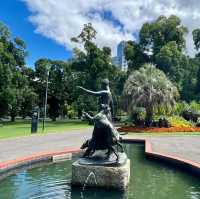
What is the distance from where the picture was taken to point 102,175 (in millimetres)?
9047

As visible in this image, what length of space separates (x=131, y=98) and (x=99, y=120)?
1990cm

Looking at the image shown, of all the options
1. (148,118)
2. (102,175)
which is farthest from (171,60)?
(102,175)

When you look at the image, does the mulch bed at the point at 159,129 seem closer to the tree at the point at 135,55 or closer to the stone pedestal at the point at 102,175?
the stone pedestal at the point at 102,175

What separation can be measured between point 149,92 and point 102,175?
19.9 m

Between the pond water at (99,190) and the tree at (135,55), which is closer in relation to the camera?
the pond water at (99,190)

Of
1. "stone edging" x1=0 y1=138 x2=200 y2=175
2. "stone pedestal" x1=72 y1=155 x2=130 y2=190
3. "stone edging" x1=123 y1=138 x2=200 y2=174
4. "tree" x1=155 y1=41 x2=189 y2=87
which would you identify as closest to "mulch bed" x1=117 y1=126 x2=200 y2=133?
"stone edging" x1=123 y1=138 x2=200 y2=174

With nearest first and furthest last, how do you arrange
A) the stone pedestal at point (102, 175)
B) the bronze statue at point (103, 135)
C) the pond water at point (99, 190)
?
1. the pond water at point (99, 190)
2. the stone pedestal at point (102, 175)
3. the bronze statue at point (103, 135)

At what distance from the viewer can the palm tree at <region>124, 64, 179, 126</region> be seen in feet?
93.0

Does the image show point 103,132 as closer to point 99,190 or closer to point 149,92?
point 99,190

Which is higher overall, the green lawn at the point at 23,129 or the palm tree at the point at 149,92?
the palm tree at the point at 149,92

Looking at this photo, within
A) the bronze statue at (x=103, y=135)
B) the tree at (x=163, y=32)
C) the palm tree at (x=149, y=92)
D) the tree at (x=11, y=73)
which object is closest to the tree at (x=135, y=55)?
the tree at (x=163, y=32)

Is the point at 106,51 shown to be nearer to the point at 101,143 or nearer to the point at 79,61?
the point at 79,61

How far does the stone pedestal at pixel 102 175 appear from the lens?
29.6 feet

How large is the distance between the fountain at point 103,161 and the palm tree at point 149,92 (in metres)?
18.9
